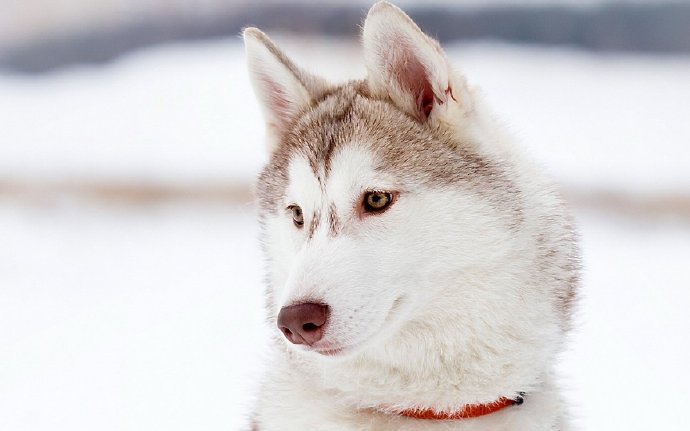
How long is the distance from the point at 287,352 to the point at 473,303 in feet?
1.05

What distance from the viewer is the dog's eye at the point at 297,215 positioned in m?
1.21

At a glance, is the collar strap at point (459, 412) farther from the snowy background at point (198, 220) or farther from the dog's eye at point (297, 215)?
the snowy background at point (198, 220)

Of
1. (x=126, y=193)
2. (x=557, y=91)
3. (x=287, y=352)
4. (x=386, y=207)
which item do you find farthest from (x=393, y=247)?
(x=126, y=193)

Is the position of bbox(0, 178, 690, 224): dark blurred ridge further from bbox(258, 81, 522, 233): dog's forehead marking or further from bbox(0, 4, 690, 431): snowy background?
bbox(258, 81, 522, 233): dog's forehead marking

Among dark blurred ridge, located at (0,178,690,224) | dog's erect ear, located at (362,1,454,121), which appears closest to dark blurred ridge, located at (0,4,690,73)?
dark blurred ridge, located at (0,178,690,224)

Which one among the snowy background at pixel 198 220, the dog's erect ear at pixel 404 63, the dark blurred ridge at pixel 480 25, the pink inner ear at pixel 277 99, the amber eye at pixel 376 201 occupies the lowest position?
the snowy background at pixel 198 220

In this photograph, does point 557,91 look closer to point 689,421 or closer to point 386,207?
point 689,421

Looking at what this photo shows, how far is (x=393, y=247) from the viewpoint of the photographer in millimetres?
1091

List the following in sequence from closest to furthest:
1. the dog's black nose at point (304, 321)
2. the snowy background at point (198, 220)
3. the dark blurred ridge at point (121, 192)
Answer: the dog's black nose at point (304, 321)
the snowy background at point (198, 220)
the dark blurred ridge at point (121, 192)

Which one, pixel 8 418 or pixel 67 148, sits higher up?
pixel 67 148

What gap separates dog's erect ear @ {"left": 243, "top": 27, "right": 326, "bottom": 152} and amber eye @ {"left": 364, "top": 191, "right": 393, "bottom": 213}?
285 millimetres

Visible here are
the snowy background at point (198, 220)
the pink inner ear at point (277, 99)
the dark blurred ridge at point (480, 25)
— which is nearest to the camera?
the pink inner ear at point (277, 99)

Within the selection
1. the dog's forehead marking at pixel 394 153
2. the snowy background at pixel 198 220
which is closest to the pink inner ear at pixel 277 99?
the dog's forehead marking at pixel 394 153

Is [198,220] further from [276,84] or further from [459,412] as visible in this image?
[459,412]
